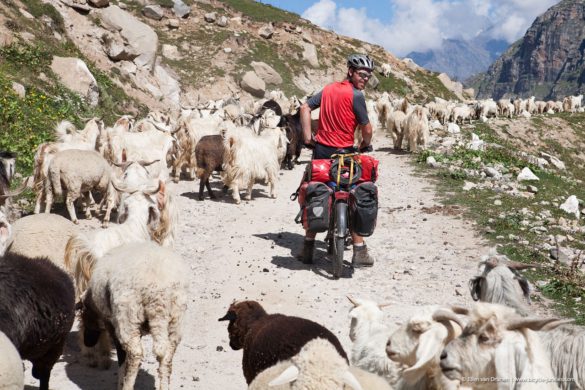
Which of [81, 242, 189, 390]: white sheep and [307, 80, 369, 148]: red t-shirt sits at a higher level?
[307, 80, 369, 148]: red t-shirt

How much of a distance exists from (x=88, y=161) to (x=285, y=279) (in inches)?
165

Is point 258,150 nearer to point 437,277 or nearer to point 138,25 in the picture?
point 437,277

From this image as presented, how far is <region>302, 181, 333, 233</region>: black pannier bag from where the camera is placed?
726 centimetres

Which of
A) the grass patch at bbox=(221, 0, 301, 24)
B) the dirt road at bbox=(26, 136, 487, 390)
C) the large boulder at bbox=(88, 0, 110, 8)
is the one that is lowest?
the dirt road at bbox=(26, 136, 487, 390)

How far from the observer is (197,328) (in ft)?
20.0

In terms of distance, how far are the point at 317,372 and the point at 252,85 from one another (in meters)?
32.6

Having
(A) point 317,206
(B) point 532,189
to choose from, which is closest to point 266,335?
(A) point 317,206

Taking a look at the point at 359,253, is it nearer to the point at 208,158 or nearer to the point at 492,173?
the point at 208,158

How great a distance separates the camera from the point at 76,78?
1861 centimetres

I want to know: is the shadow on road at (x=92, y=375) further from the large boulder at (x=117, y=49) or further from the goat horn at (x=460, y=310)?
the large boulder at (x=117, y=49)

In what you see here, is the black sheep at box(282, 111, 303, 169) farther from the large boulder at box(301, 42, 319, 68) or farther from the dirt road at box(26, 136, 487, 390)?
the large boulder at box(301, 42, 319, 68)

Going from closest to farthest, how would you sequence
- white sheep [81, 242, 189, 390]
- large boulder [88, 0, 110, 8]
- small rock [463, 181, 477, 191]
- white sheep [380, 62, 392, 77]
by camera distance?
white sheep [81, 242, 189, 390] < small rock [463, 181, 477, 191] < large boulder [88, 0, 110, 8] < white sheep [380, 62, 392, 77]

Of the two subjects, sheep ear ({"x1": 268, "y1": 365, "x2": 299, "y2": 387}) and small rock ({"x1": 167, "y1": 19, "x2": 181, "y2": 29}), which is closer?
sheep ear ({"x1": 268, "y1": 365, "x2": 299, "y2": 387})

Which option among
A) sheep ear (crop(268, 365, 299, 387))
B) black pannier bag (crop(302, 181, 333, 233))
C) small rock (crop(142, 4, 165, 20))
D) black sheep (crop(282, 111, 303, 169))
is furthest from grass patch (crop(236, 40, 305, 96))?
sheep ear (crop(268, 365, 299, 387))
